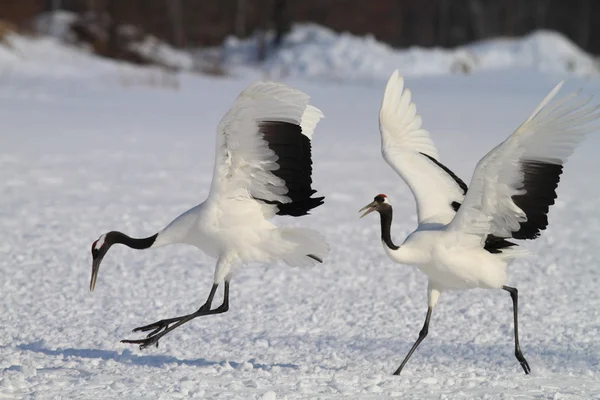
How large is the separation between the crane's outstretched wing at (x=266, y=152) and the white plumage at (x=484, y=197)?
46 cm

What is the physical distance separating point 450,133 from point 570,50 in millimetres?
22132

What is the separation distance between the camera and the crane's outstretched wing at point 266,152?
16.5ft

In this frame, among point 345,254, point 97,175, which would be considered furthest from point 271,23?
point 345,254

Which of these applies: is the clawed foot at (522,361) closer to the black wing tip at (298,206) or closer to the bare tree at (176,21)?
the black wing tip at (298,206)

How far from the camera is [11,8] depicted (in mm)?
24625

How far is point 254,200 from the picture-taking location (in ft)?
18.0

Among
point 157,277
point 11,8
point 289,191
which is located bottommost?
point 157,277

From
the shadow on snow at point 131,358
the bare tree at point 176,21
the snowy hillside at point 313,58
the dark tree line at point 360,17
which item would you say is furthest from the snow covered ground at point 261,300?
the bare tree at point 176,21

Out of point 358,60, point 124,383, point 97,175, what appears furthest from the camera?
point 358,60

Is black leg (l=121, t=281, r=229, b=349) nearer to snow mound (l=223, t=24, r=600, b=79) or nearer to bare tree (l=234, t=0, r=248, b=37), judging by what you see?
snow mound (l=223, t=24, r=600, b=79)

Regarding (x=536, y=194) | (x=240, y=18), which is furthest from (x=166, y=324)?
(x=240, y=18)

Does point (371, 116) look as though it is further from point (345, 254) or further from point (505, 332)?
point (505, 332)

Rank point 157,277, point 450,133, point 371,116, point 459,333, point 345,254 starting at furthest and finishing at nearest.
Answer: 1. point 371,116
2. point 450,133
3. point 345,254
4. point 157,277
5. point 459,333

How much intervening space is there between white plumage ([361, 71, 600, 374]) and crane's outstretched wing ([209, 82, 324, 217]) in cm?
46
